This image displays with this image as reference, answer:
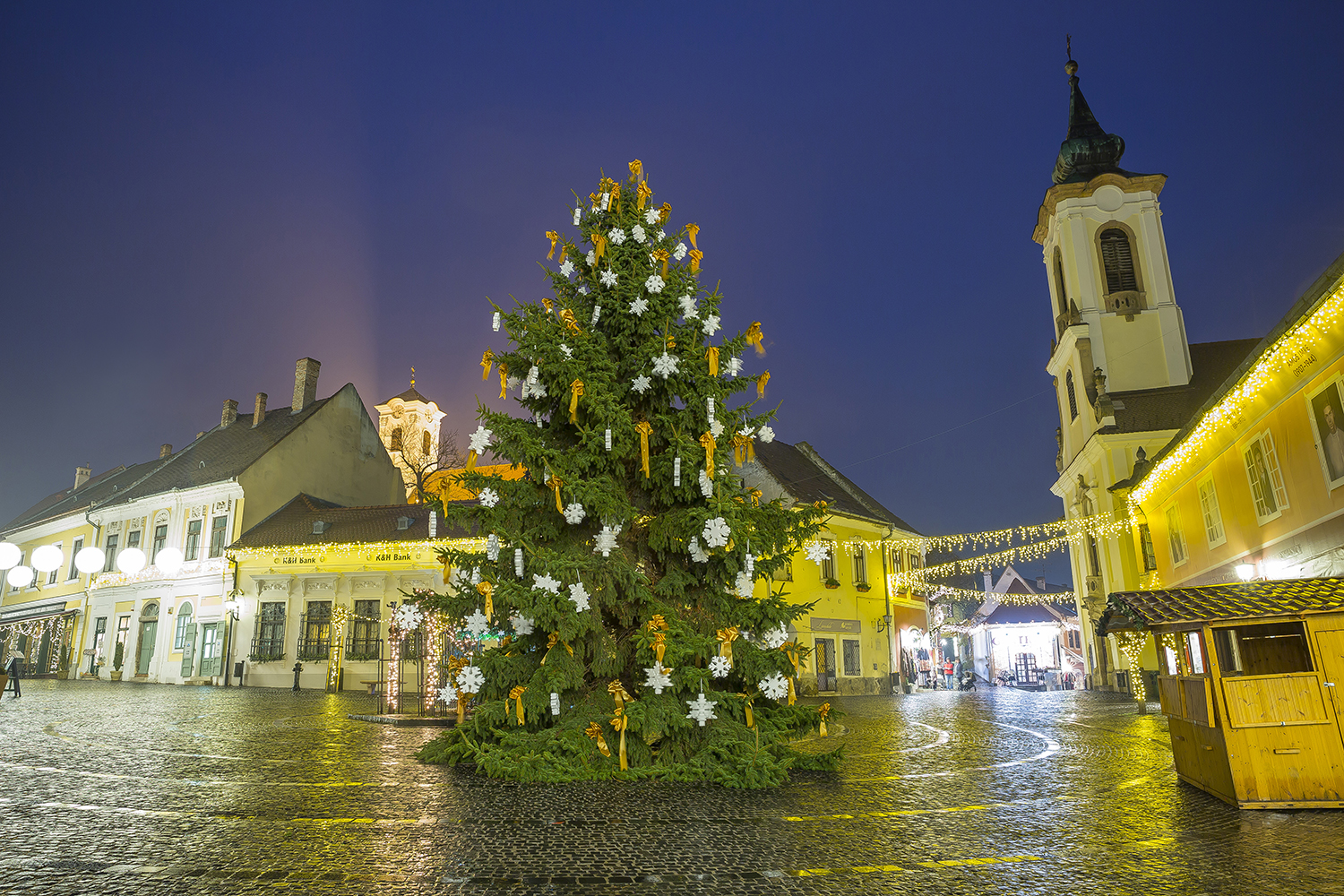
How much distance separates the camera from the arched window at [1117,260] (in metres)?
37.8

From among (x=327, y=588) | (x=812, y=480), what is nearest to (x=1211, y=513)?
(x=812, y=480)

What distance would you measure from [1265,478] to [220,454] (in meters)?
38.5

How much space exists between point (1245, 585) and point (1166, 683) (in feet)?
4.74

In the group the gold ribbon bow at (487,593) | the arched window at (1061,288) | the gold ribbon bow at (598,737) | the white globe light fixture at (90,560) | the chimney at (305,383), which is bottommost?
the gold ribbon bow at (598,737)

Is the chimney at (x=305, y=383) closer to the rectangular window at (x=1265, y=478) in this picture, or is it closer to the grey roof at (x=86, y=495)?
the grey roof at (x=86, y=495)

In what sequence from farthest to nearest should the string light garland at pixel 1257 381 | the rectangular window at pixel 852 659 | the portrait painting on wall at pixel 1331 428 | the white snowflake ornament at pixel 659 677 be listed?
the rectangular window at pixel 852 659, the portrait painting on wall at pixel 1331 428, the string light garland at pixel 1257 381, the white snowflake ornament at pixel 659 677

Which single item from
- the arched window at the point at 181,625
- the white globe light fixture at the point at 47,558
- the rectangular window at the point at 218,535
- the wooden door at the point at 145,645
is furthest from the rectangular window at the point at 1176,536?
the wooden door at the point at 145,645

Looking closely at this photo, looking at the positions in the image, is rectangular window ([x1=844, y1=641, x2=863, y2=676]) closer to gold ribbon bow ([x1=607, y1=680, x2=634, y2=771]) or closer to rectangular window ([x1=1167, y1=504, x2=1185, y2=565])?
rectangular window ([x1=1167, y1=504, x2=1185, y2=565])

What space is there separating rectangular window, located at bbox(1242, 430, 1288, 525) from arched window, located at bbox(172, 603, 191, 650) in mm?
36124

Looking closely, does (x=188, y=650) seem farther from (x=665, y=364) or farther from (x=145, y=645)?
(x=665, y=364)

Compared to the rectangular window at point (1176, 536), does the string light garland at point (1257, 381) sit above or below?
above

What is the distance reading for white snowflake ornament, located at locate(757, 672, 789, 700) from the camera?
9.56 meters

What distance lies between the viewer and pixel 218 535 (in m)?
34.2

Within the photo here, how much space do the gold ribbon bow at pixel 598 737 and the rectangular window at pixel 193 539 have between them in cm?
3163
